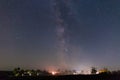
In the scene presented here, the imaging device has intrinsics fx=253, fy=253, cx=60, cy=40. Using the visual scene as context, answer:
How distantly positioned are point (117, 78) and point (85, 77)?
4468 millimetres

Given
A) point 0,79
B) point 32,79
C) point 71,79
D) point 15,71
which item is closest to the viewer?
point 0,79

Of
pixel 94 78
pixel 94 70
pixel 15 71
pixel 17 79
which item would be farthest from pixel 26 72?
pixel 17 79

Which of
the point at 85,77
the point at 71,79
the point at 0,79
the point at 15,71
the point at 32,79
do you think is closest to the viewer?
the point at 0,79

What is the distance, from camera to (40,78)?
98.0 feet

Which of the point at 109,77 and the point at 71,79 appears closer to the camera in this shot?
the point at 71,79

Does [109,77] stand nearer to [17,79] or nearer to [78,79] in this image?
[78,79]

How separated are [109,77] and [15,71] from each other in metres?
43.0

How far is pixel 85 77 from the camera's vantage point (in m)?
33.9

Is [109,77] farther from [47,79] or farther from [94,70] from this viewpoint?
[94,70]

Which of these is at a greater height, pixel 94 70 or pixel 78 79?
pixel 94 70

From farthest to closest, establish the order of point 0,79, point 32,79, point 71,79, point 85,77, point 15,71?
point 15,71 → point 85,77 → point 71,79 → point 32,79 → point 0,79

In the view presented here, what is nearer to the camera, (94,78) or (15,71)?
(94,78)

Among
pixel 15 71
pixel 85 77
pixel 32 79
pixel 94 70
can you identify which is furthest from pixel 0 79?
pixel 94 70

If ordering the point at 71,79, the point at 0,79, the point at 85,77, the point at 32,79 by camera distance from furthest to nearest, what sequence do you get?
the point at 85,77, the point at 71,79, the point at 32,79, the point at 0,79
